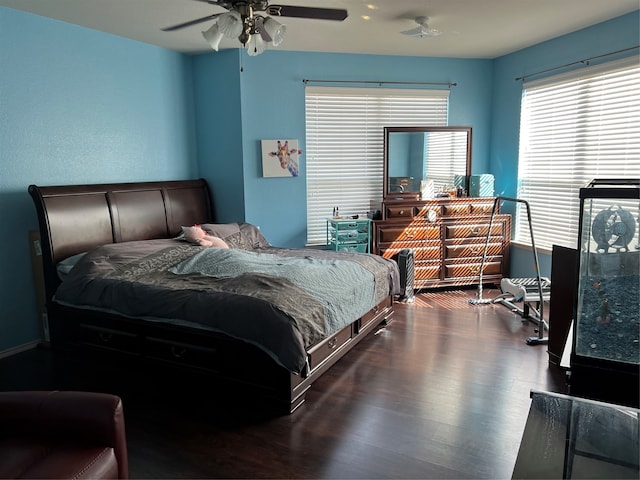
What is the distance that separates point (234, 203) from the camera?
5273 millimetres

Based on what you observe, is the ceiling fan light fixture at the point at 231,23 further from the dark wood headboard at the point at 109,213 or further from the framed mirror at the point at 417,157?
the framed mirror at the point at 417,157

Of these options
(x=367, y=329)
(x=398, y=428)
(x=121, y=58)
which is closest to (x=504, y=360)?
(x=367, y=329)

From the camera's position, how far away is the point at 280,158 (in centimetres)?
525

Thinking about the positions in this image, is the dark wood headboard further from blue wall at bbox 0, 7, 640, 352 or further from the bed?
blue wall at bbox 0, 7, 640, 352

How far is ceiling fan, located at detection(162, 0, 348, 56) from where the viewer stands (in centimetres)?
267

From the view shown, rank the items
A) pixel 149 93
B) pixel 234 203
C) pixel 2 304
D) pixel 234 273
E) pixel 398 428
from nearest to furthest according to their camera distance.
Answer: pixel 398 428 < pixel 234 273 < pixel 2 304 < pixel 149 93 < pixel 234 203

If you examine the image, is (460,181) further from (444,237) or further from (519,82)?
(519,82)

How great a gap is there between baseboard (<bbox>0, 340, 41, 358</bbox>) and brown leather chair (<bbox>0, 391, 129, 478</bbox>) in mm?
2264

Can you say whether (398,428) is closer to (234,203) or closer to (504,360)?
(504,360)

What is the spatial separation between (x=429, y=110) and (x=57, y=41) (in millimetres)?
4010

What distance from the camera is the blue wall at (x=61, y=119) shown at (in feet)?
12.1

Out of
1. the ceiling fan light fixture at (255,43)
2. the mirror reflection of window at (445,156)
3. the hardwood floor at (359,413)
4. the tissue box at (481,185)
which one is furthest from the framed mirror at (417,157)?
the ceiling fan light fixture at (255,43)

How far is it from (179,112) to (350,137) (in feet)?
6.46

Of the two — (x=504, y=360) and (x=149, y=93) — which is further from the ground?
(x=149, y=93)
